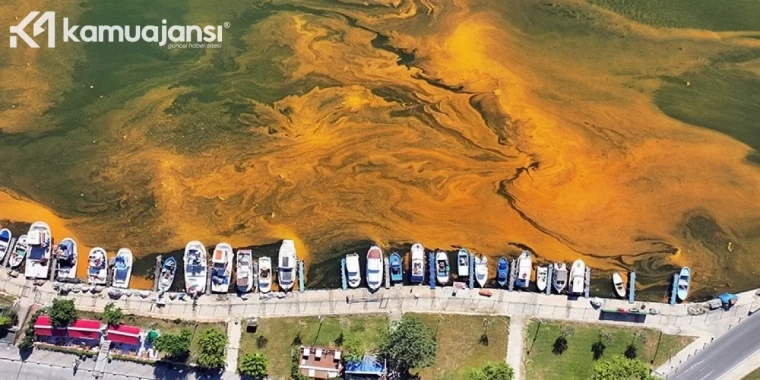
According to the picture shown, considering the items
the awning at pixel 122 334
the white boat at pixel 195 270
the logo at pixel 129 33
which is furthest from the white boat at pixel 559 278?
the logo at pixel 129 33

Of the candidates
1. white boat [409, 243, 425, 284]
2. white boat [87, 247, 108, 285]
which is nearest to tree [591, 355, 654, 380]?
→ white boat [409, 243, 425, 284]

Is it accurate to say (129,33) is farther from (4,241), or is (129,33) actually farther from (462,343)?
(462,343)

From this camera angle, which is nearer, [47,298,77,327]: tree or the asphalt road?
[47,298,77,327]: tree

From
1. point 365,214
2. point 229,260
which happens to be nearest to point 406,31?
point 365,214

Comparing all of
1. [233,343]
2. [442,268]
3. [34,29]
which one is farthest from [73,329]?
[442,268]

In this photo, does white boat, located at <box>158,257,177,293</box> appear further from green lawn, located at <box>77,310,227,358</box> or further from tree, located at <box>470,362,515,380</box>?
tree, located at <box>470,362,515,380</box>

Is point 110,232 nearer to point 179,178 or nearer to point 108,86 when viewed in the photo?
point 179,178
